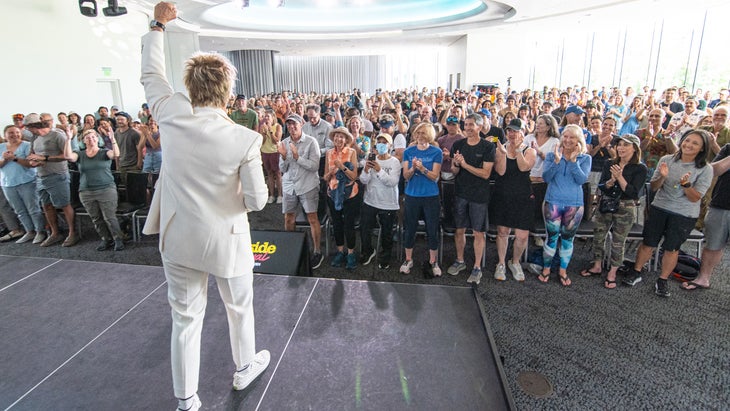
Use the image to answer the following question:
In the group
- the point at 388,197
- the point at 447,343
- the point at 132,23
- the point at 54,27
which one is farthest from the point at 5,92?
the point at 447,343

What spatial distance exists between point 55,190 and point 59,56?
5.58 metres

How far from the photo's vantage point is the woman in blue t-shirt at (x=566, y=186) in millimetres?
3691

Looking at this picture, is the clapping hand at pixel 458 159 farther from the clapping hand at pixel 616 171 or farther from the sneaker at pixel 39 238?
the sneaker at pixel 39 238

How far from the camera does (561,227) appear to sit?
390cm

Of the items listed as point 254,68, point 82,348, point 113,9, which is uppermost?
point 254,68

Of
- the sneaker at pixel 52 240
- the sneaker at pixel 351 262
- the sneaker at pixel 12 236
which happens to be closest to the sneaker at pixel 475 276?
the sneaker at pixel 351 262

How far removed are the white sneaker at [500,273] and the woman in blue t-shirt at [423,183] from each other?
0.59m

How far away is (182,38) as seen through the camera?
1566 centimetres

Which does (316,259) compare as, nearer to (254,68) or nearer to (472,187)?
(472,187)

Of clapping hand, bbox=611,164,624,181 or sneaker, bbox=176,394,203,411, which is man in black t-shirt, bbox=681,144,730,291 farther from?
sneaker, bbox=176,394,203,411

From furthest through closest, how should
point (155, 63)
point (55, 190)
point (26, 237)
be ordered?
point (26, 237)
point (55, 190)
point (155, 63)

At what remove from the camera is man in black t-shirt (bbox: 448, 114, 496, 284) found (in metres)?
3.79

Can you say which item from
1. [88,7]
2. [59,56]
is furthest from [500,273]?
[59,56]

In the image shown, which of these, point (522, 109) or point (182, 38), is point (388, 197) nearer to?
point (522, 109)
